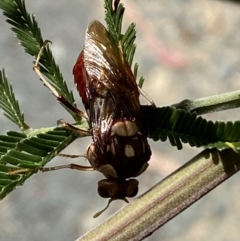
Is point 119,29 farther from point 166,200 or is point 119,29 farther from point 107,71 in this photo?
point 166,200

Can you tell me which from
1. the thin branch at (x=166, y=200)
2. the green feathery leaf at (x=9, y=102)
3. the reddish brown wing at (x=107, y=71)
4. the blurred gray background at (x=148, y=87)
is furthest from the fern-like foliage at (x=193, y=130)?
the blurred gray background at (x=148, y=87)

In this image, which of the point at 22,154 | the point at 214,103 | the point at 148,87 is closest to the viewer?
the point at 22,154

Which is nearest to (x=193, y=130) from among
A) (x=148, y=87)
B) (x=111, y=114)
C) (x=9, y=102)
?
(x=111, y=114)

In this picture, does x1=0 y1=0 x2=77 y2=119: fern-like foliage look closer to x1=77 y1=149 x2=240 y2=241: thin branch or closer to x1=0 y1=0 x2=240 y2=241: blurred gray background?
x1=77 y1=149 x2=240 y2=241: thin branch

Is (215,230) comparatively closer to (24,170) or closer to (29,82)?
(29,82)

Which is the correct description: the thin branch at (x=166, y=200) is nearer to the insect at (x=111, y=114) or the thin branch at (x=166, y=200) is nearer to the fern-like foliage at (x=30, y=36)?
the insect at (x=111, y=114)

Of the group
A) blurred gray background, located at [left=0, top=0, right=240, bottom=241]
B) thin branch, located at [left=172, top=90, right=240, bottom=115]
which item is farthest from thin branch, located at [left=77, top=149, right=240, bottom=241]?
blurred gray background, located at [left=0, top=0, right=240, bottom=241]

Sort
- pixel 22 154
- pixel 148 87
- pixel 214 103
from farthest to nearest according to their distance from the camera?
pixel 148 87, pixel 214 103, pixel 22 154
